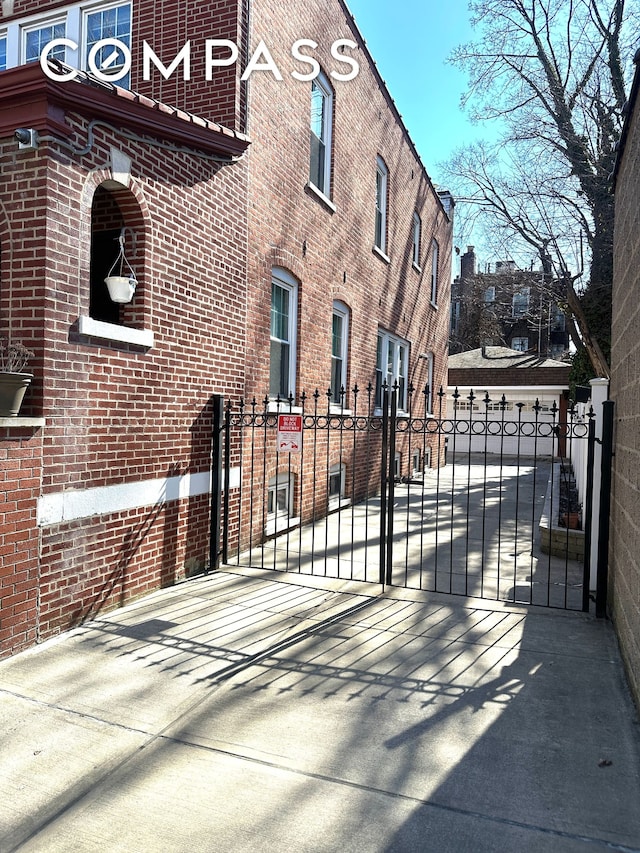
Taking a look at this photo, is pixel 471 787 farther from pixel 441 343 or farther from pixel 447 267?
pixel 447 267

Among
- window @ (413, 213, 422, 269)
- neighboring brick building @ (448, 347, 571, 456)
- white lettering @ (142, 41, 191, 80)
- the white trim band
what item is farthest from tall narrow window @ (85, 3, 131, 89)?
neighboring brick building @ (448, 347, 571, 456)

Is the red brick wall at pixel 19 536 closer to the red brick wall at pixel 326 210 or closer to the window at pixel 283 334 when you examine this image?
the red brick wall at pixel 326 210

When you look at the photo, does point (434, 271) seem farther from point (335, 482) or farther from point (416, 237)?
point (335, 482)

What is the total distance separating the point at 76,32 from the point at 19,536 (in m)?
7.05

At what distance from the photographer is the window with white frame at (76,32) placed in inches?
307

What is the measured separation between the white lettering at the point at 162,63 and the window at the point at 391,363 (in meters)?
6.74

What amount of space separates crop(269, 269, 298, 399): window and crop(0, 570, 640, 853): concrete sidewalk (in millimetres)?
3907

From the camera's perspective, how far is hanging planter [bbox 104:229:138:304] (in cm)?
533

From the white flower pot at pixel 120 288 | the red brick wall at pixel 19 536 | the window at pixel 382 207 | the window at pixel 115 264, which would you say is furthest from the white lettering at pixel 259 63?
the window at pixel 382 207

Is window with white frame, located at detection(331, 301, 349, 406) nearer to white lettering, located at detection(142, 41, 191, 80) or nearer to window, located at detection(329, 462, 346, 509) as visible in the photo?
window, located at detection(329, 462, 346, 509)

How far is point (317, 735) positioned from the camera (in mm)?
3445

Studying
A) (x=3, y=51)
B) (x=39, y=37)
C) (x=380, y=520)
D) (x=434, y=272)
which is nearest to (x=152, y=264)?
(x=380, y=520)

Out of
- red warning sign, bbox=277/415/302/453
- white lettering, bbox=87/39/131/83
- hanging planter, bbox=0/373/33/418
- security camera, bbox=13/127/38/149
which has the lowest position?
red warning sign, bbox=277/415/302/453

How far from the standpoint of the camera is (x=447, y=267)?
19.8 m
